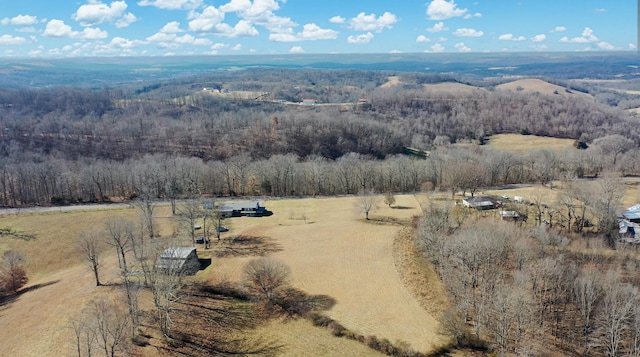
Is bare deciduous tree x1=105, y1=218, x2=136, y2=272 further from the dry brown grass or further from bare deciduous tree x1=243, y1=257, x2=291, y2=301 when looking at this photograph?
bare deciduous tree x1=243, y1=257, x2=291, y2=301

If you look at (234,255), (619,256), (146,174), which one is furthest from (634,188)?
(146,174)

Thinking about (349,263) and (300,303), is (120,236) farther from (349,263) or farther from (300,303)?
(349,263)

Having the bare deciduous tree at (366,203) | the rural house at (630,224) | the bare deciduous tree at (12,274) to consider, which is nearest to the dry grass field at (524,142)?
the rural house at (630,224)

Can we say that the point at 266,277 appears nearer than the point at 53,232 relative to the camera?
Yes

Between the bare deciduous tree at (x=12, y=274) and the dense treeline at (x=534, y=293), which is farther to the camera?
the bare deciduous tree at (x=12, y=274)

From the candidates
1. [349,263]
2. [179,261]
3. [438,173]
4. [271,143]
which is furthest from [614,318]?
[271,143]

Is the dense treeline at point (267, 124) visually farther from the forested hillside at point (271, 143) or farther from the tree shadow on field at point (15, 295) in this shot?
the tree shadow on field at point (15, 295)

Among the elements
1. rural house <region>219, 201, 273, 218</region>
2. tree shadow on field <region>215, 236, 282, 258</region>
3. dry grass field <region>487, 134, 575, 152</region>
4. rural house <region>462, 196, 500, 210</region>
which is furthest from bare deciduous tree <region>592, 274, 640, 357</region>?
dry grass field <region>487, 134, 575, 152</region>
